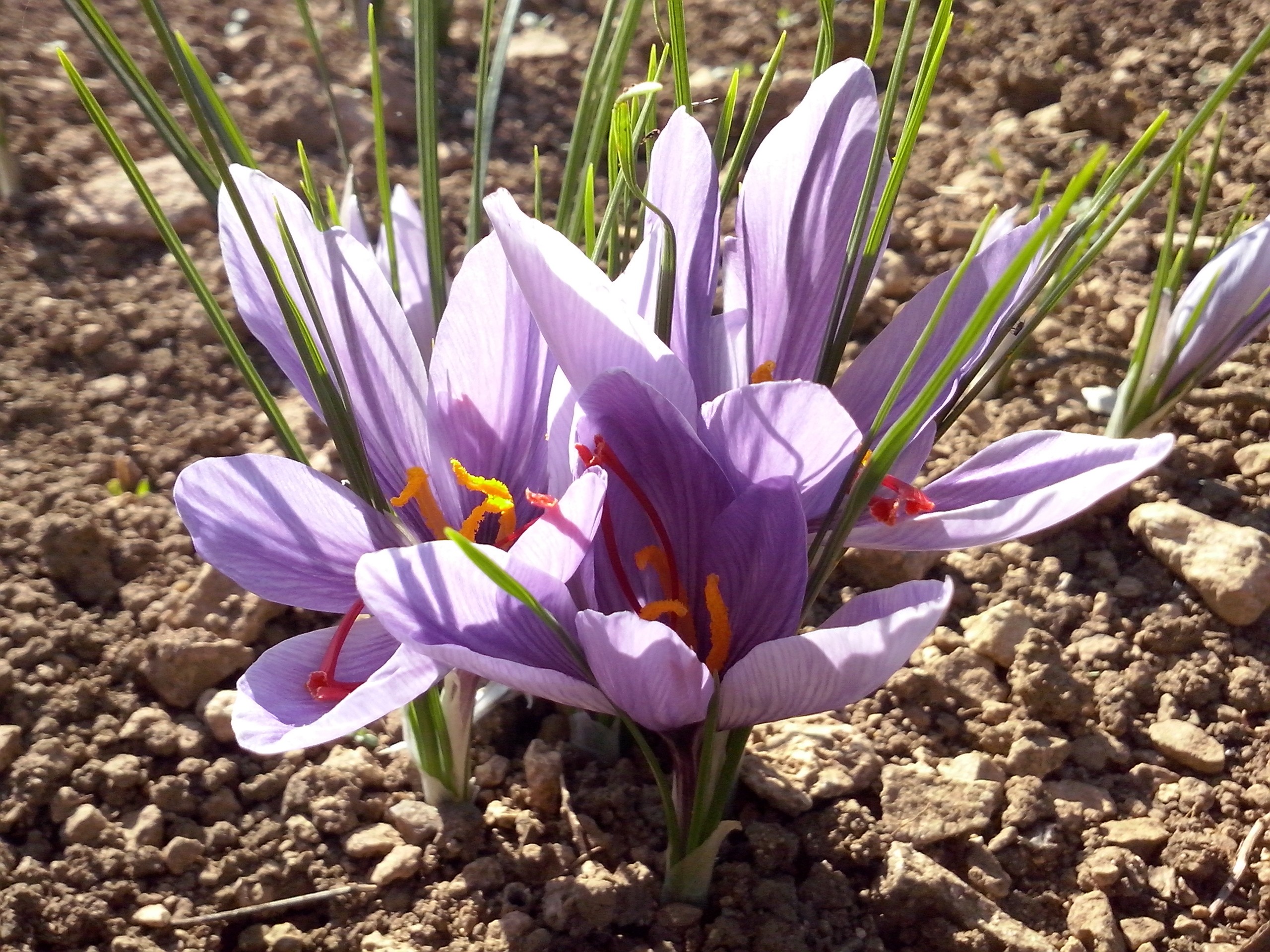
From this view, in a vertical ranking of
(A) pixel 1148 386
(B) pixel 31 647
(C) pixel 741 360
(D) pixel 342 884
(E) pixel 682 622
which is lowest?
(D) pixel 342 884

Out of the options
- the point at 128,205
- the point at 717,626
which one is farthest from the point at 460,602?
the point at 128,205

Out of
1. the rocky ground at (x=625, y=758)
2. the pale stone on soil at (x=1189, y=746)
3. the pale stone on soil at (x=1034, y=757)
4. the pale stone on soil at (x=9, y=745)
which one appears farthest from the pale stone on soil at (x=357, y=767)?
the pale stone on soil at (x=1189, y=746)

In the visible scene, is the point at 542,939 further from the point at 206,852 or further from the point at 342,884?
the point at 206,852

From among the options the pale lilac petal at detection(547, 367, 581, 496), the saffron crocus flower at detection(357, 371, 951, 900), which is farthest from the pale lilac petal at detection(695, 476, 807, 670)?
the pale lilac petal at detection(547, 367, 581, 496)

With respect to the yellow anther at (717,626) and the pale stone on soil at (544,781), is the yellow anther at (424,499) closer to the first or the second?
the yellow anther at (717,626)

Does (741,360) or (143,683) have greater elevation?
(741,360)

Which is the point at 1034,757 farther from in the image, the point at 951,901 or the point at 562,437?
the point at 562,437

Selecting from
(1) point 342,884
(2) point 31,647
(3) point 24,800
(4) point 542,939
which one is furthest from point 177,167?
(4) point 542,939

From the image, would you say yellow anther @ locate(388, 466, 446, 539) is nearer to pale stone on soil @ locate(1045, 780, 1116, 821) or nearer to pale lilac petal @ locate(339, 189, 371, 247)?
pale lilac petal @ locate(339, 189, 371, 247)
